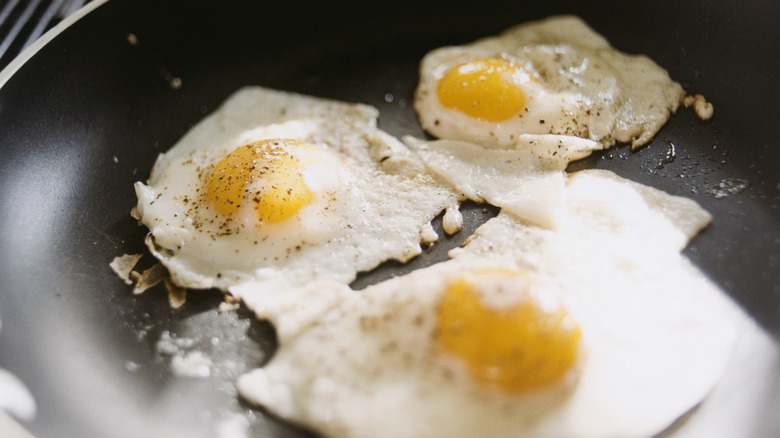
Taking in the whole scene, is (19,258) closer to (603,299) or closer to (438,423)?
(438,423)

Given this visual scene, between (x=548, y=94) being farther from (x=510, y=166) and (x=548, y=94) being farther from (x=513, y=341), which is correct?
(x=513, y=341)

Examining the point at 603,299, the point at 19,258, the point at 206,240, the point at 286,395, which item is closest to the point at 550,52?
the point at 603,299

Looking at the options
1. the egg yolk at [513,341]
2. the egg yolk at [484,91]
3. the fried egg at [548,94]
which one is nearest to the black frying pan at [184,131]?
the fried egg at [548,94]

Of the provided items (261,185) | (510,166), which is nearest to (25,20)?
(261,185)

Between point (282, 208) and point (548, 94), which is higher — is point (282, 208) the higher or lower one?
the higher one

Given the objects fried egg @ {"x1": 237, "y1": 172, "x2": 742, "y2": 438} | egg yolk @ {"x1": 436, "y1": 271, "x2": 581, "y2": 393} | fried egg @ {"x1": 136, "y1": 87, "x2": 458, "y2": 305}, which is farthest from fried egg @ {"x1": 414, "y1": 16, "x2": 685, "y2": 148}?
egg yolk @ {"x1": 436, "y1": 271, "x2": 581, "y2": 393}

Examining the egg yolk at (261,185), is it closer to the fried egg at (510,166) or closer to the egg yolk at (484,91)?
the fried egg at (510,166)
